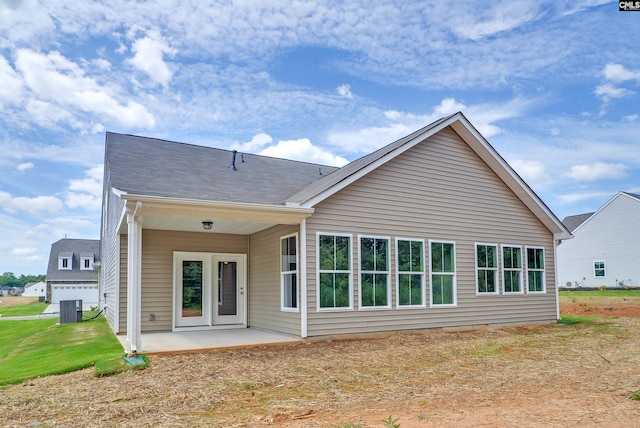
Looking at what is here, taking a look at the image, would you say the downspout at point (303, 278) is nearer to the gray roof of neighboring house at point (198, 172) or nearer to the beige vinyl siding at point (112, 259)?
the gray roof of neighboring house at point (198, 172)

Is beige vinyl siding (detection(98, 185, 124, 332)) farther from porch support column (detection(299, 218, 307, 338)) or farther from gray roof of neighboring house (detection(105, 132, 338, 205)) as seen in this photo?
porch support column (detection(299, 218, 307, 338))

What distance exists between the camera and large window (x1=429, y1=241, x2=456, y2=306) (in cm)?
1135

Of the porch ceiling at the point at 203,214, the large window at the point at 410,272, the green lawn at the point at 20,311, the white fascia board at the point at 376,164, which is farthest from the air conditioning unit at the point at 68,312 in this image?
the green lawn at the point at 20,311

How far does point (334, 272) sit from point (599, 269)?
2772 centimetres

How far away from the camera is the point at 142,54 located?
13.2 m

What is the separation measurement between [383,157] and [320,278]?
3024 millimetres

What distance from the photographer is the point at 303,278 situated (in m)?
9.45

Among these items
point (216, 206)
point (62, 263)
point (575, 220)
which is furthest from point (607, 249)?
point (62, 263)

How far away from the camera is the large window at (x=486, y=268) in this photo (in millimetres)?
12164

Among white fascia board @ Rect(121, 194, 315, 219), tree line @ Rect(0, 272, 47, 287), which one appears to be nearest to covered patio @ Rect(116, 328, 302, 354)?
white fascia board @ Rect(121, 194, 315, 219)

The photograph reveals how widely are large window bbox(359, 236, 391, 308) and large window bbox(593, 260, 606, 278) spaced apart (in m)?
26.2

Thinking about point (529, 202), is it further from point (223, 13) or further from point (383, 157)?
point (223, 13)

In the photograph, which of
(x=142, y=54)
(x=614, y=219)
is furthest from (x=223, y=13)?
(x=614, y=219)
